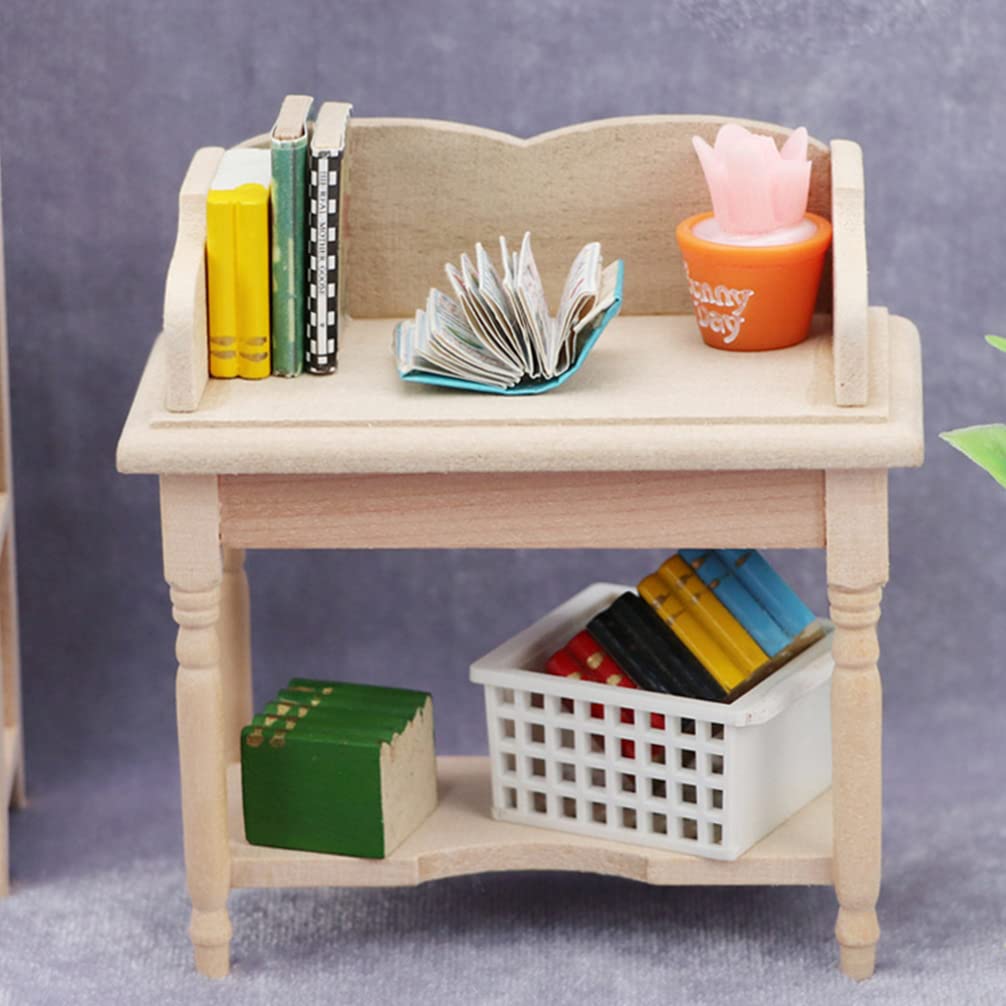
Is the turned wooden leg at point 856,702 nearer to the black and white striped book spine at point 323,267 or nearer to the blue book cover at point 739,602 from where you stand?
the blue book cover at point 739,602

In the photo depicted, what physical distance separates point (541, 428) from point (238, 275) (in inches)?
12.3

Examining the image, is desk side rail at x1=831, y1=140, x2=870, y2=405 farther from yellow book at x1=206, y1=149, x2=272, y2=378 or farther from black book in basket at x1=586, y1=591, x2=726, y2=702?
yellow book at x1=206, y1=149, x2=272, y2=378

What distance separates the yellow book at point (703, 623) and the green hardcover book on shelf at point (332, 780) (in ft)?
0.85

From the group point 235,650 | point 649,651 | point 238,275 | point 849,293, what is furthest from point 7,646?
Answer: point 849,293

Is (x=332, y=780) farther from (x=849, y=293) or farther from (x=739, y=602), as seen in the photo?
(x=849, y=293)

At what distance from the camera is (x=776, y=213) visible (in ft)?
7.18

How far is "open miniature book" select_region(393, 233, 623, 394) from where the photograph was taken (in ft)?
6.90

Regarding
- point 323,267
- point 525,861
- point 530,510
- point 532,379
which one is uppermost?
point 323,267

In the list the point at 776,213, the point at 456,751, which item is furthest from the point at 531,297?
the point at 456,751

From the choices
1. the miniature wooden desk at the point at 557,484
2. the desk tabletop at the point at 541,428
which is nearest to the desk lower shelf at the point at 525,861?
the miniature wooden desk at the point at 557,484

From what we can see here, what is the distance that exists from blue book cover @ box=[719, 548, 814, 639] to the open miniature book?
10.9 inches

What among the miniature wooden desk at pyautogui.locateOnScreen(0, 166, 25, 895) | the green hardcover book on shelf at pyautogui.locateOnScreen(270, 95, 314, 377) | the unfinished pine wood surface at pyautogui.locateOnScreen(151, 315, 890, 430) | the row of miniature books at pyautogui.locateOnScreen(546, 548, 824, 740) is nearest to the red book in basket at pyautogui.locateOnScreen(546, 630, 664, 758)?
the row of miniature books at pyautogui.locateOnScreen(546, 548, 824, 740)

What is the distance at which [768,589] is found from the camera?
2.26m

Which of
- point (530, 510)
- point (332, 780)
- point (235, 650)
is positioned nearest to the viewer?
point (530, 510)
